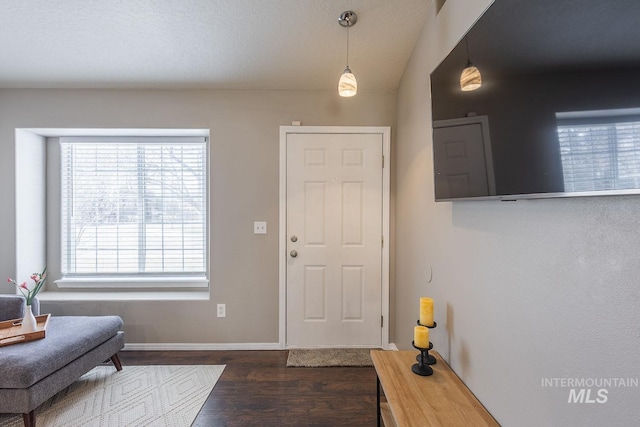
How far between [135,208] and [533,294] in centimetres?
331

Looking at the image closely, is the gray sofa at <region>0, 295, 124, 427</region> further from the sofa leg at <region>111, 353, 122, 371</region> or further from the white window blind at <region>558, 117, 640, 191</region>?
the white window blind at <region>558, 117, 640, 191</region>

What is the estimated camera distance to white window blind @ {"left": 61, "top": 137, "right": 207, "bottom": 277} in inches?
115

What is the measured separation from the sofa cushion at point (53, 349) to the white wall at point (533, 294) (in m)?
2.33

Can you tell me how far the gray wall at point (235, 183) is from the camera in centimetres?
265

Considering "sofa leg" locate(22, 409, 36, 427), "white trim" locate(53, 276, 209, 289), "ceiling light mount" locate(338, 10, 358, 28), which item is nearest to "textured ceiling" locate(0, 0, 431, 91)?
"ceiling light mount" locate(338, 10, 358, 28)

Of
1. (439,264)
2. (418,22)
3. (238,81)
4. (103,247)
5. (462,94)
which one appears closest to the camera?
(462,94)

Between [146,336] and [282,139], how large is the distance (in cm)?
224

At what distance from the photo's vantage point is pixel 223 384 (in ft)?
7.02

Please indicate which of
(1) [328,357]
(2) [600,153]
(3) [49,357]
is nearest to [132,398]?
(3) [49,357]

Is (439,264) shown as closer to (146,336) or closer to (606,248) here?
(606,248)

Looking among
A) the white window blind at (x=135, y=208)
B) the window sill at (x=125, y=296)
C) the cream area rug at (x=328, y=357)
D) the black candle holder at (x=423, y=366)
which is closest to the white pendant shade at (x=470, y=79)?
the black candle holder at (x=423, y=366)

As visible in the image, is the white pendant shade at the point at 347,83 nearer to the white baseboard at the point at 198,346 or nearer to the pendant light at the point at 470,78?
A: the pendant light at the point at 470,78

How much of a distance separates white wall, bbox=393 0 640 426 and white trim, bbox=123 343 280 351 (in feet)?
5.40

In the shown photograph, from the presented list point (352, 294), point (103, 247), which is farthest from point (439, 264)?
point (103, 247)
